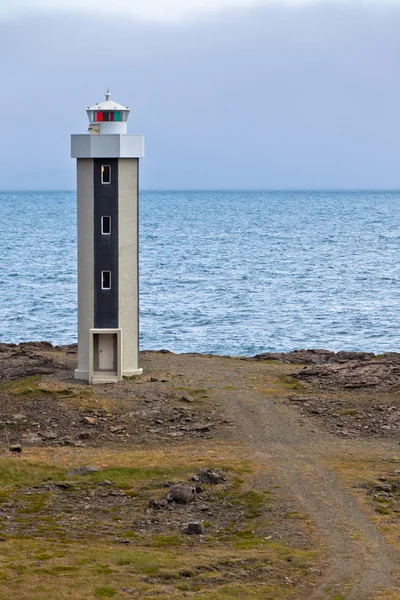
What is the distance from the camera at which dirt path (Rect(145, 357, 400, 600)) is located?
26.8 metres

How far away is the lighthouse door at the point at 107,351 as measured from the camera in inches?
1918

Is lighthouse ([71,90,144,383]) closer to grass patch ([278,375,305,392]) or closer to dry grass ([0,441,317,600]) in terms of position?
grass patch ([278,375,305,392])

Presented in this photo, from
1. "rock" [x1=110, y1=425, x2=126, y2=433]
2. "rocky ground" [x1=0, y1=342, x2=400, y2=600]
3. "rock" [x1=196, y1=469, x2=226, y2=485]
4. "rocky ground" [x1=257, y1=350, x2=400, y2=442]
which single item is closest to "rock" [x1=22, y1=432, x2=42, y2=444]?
"rocky ground" [x1=0, y1=342, x2=400, y2=600]

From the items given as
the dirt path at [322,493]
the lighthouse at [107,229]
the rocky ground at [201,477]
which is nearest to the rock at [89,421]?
the rocky ground at [201,477]

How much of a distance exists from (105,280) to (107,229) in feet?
7.47

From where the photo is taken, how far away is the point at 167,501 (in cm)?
3306

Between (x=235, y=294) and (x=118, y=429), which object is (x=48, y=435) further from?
(x=235, y=294)

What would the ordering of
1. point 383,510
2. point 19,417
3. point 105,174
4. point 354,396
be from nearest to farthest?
point 383,510 → point 19,417 → point 354,396 → point 105,174

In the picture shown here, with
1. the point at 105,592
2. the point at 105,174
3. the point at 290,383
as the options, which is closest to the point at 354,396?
the point at 290,383

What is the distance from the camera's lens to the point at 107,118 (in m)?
48.2

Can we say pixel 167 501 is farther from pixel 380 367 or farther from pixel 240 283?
pixel 240 283

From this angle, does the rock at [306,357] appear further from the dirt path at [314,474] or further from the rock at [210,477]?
the rock at [210,477]

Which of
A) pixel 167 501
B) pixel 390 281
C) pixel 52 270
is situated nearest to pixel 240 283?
pixel 390 281

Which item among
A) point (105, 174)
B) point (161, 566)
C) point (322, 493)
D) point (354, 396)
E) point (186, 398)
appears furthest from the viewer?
point (105, 174)
